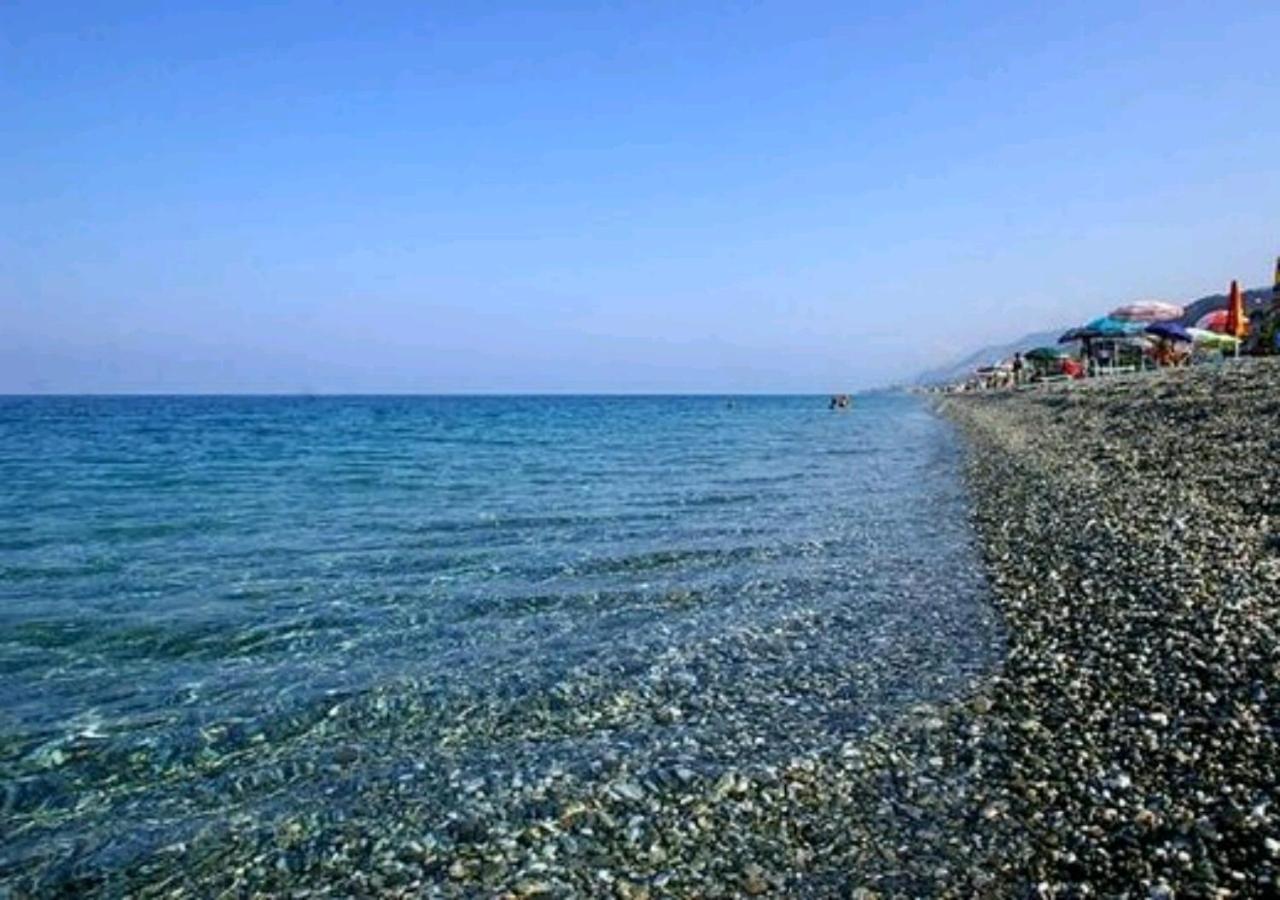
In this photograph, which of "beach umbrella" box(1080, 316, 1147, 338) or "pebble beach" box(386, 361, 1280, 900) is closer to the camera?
"pebble beach" box(386, 361, 1280, 900)

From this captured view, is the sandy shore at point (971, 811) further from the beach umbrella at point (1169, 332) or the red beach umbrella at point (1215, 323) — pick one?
the red beach umbrella at point (1215, 323)

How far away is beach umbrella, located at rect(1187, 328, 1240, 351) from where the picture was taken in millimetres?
57969

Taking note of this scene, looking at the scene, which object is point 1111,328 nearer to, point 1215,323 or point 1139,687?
point 1215,323

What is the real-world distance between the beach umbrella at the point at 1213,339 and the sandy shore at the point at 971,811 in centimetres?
5778

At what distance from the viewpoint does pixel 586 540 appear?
58.2ft

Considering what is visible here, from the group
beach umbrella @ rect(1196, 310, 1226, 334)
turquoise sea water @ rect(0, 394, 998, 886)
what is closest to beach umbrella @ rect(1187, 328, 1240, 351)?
beach umbrella @ rect(1196, 310, 1226, 334)

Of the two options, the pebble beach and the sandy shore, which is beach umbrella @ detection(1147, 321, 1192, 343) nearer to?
the pebble beach

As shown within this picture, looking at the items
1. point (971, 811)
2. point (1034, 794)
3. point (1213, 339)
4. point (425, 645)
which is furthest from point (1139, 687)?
point (1213, 339)

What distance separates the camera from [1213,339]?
5825 cm

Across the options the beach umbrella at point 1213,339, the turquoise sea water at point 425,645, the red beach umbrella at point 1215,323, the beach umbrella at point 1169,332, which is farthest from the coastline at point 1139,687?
the red beach umbrella at point 1215,323

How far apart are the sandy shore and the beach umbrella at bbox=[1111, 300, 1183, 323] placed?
62.4m

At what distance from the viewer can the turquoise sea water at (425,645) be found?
7383 millimetres

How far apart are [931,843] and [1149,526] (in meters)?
11.2

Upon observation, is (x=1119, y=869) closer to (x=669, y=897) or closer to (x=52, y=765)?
(x=669, y=897)
